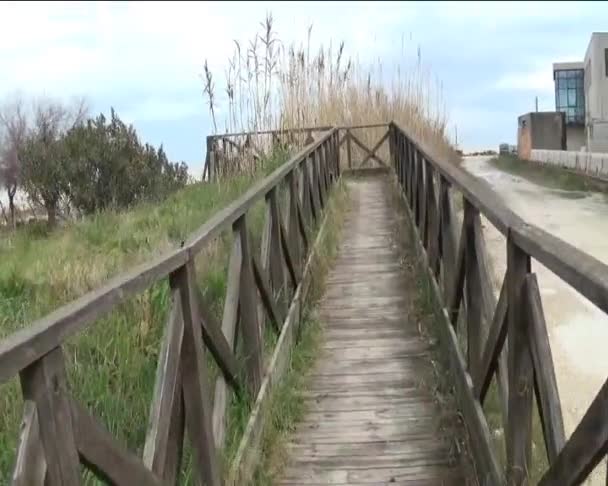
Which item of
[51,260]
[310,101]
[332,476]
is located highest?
[310,101]

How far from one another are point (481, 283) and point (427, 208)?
312 centimetres

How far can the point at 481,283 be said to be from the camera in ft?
11.4

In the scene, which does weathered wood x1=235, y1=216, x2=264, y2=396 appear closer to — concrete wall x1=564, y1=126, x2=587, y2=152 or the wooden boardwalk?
the wooden boardwalk

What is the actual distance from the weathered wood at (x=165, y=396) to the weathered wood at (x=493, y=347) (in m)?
1.00

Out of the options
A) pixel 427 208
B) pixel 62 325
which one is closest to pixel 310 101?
pixel 427 208

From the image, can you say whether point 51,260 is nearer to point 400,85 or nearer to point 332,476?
point 332,476

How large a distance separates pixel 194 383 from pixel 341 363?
2.50 m

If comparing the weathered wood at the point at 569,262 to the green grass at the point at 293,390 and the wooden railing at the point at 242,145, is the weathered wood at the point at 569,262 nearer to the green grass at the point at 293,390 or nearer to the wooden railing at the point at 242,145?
the green grass at the point at 293,390

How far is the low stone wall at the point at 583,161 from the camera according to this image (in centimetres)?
1386

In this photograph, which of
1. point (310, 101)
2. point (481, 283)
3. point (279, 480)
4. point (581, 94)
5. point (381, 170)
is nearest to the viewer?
point (481, 283)

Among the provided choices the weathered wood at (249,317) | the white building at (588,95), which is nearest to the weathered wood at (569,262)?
the weathered wood at (249,317)

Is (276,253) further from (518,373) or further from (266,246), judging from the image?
(518,373)

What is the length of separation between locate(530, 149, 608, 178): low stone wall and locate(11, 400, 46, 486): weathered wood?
12394 mm

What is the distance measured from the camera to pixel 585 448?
1.86 meters
